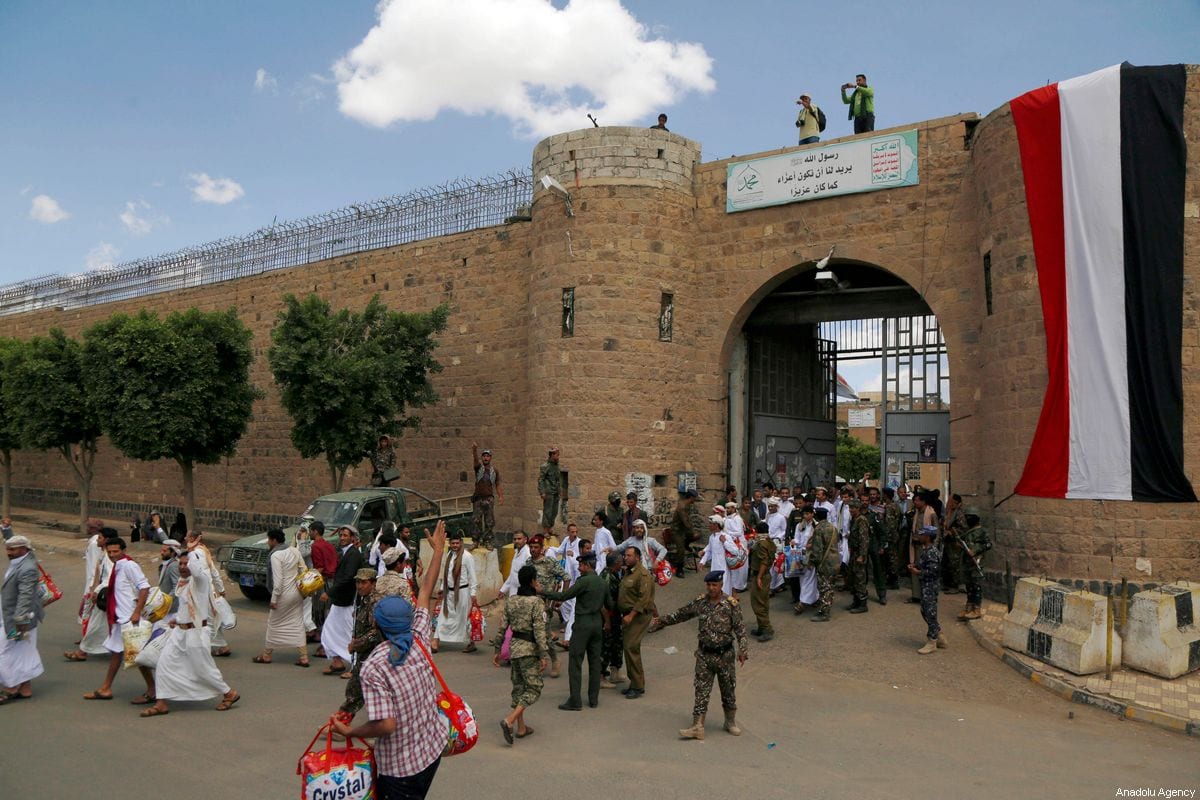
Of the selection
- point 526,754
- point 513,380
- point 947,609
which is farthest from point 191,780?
point 513,380

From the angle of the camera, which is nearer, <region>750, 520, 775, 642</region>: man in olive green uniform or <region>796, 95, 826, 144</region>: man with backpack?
<region>750, 520, 775, 642</region>: man in olive green uniform

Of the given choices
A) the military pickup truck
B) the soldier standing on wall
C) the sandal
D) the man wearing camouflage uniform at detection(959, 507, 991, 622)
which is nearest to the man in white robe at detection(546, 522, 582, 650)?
the military pickup truck

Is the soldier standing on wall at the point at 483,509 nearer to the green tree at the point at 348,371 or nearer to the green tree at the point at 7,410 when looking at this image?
the green tree at the point at 348,371

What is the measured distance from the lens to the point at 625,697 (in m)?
8.73

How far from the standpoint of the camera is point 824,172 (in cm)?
1525

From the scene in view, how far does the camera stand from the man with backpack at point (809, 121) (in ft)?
52.1

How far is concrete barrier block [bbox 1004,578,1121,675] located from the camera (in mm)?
9195

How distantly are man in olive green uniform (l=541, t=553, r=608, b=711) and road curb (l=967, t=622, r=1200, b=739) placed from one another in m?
4.50

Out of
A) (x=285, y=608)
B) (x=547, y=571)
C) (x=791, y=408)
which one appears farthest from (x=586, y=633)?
(x=791, y=408)

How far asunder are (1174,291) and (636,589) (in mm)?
7748

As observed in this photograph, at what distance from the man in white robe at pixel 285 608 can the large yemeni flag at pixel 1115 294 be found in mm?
9018

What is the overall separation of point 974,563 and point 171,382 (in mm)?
16111

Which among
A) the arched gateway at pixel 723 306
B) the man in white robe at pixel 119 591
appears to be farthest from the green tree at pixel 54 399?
the man in white robe at pixel 119 591

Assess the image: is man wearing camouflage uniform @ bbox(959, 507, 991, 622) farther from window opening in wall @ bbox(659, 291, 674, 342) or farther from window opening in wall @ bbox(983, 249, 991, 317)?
window opening in wall @ bbox(659, 291, 674, 342)
